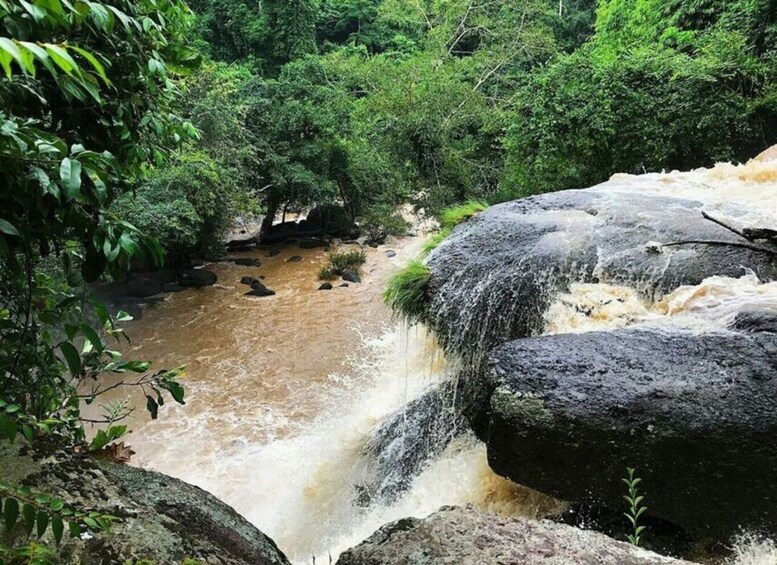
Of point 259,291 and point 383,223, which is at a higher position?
point 383,223

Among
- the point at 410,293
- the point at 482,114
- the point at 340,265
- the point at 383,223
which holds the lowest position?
the point at 340,265

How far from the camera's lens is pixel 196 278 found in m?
12.9

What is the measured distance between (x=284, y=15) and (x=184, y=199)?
1591cm

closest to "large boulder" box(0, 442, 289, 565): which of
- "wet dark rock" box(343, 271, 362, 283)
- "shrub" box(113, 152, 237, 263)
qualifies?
"shrub" box(113, 152, 237, 263)

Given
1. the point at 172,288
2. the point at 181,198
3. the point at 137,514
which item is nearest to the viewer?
the point at 137,514

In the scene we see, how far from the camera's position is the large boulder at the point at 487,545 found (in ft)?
6.00

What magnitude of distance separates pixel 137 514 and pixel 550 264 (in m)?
4.02

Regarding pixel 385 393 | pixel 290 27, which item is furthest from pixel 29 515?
pixel 290 27

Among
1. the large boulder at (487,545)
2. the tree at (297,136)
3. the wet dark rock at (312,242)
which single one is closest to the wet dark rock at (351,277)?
the tree at (297,136)

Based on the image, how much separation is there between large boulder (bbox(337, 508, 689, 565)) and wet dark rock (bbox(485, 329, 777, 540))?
1138mm

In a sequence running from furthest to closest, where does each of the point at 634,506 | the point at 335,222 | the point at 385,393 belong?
1. the point at 335,222
2. the point at 385,393
3. the point at 634,506

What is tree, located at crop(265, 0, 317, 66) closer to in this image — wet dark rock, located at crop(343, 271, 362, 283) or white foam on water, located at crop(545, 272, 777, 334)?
wet dark rock, located at crop(343, 271, 362, 283)

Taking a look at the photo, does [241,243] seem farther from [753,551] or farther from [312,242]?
[753,551]

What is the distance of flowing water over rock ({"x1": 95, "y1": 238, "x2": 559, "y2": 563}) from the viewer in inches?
188
